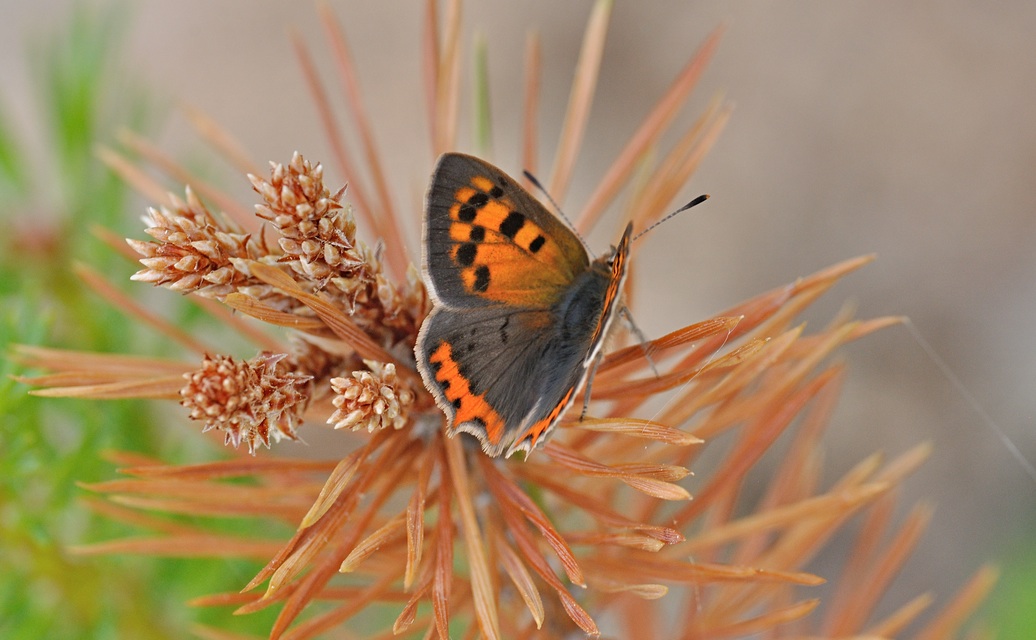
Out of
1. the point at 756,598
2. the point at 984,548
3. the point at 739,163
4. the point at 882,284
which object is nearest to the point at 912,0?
the point at 739,163

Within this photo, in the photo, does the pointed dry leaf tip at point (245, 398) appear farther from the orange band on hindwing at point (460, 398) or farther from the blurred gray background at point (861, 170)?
the blurred gray background at point (861, 170)

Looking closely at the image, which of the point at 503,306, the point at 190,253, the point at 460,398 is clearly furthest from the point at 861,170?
the point at 190,253

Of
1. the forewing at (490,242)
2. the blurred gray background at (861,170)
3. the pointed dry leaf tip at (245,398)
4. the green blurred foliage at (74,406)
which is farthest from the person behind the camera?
the blurred gray background at (861,170)

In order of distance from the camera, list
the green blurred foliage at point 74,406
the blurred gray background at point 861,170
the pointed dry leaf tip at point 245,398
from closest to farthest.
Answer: the pointed dry leaf tip at point 245,398
the green blurred foliage at point 74,406
the blurred gray background at point 861,170

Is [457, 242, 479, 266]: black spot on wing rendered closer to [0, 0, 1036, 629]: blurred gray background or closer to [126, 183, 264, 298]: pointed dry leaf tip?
[126, 183, 264, 298]: pointed dry leaf tip

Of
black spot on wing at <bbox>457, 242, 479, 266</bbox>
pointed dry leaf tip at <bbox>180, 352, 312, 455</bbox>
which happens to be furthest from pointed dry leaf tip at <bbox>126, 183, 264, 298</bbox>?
black spot on wing at <bbox>457, 242, 479, 266</bbox>

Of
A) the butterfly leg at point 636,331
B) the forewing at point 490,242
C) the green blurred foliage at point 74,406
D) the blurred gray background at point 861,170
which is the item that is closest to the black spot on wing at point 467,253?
the forewing at point 490,242

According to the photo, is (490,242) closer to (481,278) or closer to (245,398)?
(481,278)
